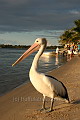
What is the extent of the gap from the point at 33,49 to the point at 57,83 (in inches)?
46.0

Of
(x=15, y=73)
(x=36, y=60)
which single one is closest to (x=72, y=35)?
(x=15, y=73)

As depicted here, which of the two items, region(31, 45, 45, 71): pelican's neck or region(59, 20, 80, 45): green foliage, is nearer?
region(31, 45, 45, 71): pelican's neck

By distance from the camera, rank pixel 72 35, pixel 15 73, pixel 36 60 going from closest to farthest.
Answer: pixel 36 60 < pixel 15 73 < pixel 72 35

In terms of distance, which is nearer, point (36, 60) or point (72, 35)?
point (36, 60)

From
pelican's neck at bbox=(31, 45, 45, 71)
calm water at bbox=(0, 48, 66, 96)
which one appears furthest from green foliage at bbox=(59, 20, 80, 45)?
pelican's neck at bbox=(31, 45, 45, 71)

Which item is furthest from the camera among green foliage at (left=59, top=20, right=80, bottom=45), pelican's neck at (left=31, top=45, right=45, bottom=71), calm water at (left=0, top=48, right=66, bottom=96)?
green foliage at (left=59, top=20, right=80, bottom=45)

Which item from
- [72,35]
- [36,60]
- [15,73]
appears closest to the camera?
[36,60]

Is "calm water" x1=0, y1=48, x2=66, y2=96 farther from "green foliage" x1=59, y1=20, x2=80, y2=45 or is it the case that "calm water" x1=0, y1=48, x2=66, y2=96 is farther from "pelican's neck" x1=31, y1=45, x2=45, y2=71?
"green foliage" x1=59, y1=20, x2=80, y2=45

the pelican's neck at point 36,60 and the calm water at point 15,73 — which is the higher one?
the pelican's neck at point 36,60

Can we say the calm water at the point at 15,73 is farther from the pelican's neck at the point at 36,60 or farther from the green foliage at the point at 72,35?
the green foliage at the point at 72,35

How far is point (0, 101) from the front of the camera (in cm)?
707

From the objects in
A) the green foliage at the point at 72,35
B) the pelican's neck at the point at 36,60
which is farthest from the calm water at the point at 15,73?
the green foliage at the point at 72,35

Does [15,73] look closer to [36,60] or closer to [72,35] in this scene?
[36,60]

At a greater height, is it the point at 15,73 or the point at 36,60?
the point at 36,60
